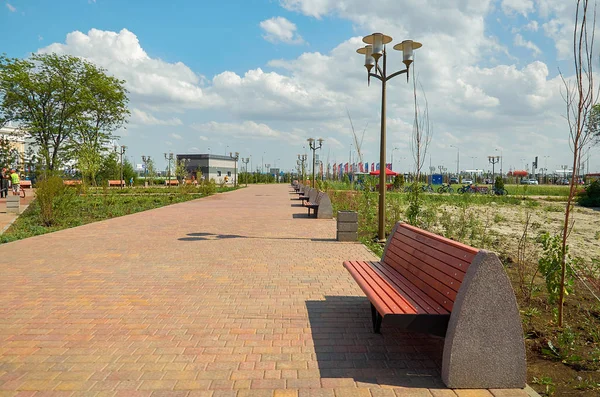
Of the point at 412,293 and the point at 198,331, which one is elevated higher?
the point at 412,293

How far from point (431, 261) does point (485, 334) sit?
0.86 m

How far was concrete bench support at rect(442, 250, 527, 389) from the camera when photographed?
289cm

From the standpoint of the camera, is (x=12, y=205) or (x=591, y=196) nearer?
(x=12, y=205)

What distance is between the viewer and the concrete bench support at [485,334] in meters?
2.89

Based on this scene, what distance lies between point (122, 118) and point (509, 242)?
137 feet

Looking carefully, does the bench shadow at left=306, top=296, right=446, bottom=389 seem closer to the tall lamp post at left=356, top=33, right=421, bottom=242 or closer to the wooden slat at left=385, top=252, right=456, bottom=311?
the wooden slat at left=385, top=252, right=456, bottom=311

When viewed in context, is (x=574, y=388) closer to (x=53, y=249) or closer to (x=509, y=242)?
(x=509, y=242)

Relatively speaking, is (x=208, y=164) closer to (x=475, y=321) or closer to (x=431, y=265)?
(x=431, y=265)

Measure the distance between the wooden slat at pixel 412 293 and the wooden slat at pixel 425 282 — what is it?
33 mm

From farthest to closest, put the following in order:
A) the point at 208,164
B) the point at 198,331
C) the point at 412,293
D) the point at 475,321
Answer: the point at 208,164, the point at 198,331, the point at 412,293, the point at 475,321

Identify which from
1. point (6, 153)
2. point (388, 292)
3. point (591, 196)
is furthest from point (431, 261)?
point (6, 153)

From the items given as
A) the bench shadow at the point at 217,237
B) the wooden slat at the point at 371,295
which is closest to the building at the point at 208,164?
the bench shadow at the point at 217,237

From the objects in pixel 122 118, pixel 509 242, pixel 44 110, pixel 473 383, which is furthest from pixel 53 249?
pixel 122 118

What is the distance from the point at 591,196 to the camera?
81.8 ft
